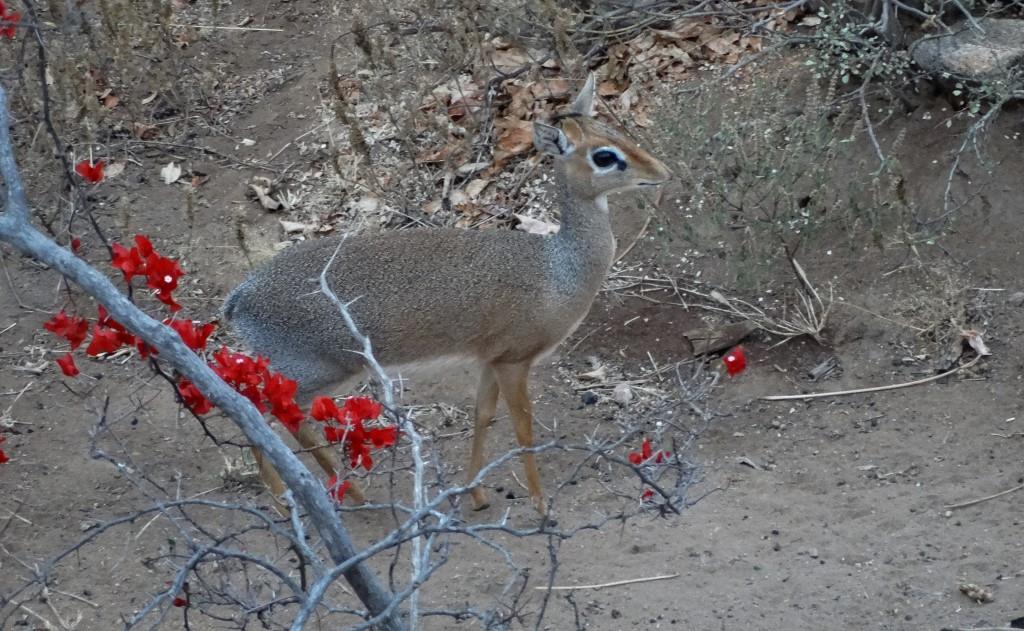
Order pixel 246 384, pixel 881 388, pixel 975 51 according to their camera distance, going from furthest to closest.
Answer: pixel 975 51, pixel 881 388, pixel 246 384

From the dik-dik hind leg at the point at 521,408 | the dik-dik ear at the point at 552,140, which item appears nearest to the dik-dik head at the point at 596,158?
the dik-dik ear at the point at 552,140

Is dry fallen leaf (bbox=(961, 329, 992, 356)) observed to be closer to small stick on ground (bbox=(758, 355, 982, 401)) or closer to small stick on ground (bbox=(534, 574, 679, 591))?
small stick on ground (bbox=(758, 355, 982, 401))

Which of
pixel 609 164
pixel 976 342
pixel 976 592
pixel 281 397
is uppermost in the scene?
pixel 281 397

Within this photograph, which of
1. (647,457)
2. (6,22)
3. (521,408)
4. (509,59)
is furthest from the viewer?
(509,59)

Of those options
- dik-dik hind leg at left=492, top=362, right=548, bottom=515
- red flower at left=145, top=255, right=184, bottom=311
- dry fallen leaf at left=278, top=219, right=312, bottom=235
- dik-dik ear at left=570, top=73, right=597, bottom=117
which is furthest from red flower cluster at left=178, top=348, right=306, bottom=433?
dry fallen leaf at left=278, top=219, right=312, bottom=235

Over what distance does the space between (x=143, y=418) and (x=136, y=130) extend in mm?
2574

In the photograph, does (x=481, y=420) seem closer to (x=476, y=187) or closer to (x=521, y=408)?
(x=521, y=408)

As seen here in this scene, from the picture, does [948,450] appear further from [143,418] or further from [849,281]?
[143,418]

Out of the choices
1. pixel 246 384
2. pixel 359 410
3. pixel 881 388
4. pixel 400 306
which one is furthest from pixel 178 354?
pixel 881 388

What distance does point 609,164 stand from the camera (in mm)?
5367

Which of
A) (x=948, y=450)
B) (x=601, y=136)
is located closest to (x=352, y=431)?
(x=601, y=136)

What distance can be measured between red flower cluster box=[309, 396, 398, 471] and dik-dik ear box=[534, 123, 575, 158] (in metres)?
1.94

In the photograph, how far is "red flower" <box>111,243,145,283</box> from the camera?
364 centimetres

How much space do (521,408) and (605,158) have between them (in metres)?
1.05
